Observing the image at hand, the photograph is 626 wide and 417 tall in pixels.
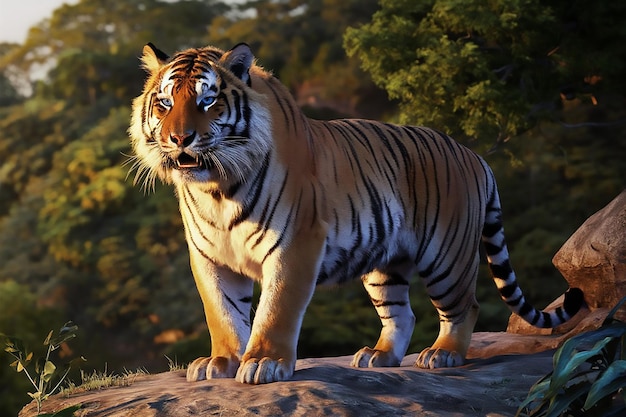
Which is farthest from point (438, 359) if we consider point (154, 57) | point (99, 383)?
point (154, 57)

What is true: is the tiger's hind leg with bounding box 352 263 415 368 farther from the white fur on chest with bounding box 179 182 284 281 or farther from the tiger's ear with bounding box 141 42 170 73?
the tiger's ear with bounding box 141 42 170 73

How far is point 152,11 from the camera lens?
21250 mm

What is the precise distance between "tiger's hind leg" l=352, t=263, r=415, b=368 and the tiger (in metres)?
0.02

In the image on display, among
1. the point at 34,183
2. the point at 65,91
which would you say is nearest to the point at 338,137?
the point at 34,183

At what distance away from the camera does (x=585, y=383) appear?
3.72 meters

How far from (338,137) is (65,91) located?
1557 centimetres

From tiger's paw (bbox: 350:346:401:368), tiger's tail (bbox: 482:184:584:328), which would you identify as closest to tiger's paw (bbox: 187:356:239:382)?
tiger's paw (bbox: 350:346:401:368)

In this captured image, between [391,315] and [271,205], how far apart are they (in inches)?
52.0

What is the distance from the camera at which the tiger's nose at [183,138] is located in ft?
12.2

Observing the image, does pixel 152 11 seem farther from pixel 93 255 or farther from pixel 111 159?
pixel 93 255

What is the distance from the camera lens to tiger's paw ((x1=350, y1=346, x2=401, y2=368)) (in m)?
4.78

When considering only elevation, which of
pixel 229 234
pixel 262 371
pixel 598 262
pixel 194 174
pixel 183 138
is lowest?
pixel 598 262

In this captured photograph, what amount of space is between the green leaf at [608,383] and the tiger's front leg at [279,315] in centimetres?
118

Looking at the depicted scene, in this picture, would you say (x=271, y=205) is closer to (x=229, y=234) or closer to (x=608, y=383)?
(x=229, y=234)
